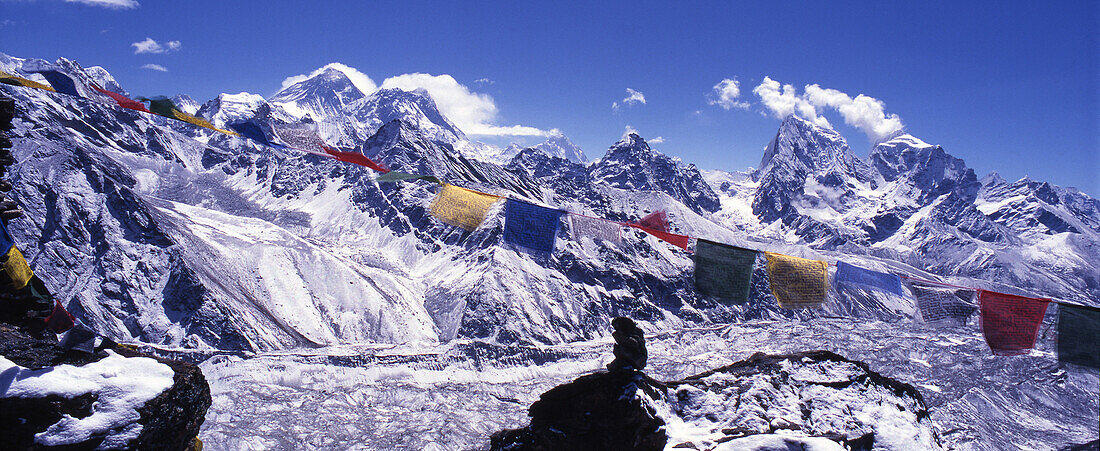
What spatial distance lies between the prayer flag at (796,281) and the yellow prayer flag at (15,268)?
79.7 feet

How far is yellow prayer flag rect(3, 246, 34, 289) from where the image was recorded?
43.0ft

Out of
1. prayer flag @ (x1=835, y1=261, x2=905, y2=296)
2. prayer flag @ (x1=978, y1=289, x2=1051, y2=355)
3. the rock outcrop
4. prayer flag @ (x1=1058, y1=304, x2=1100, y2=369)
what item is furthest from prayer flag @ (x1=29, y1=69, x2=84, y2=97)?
prayer flag @ (x1=1058, y1=304, x2=1100, y2=369)

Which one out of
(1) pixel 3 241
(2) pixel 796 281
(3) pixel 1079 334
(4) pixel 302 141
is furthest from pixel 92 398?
(3) pixel 1079 334

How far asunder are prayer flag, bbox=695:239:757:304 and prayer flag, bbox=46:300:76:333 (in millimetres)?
19964

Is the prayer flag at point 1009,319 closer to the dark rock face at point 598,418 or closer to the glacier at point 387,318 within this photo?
the dark rock face at point 598,418

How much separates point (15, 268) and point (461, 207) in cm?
1358

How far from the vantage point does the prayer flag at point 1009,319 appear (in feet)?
65.9

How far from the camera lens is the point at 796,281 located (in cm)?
2175

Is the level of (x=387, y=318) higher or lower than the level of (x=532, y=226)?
lower

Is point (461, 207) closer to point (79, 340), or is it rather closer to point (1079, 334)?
point (79, 340)

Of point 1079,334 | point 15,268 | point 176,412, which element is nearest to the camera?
point 176,412

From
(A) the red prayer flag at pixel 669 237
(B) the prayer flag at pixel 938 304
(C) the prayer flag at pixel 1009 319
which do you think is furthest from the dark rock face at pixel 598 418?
(C) the prayer flag at pixel 1009 319

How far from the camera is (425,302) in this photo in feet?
477

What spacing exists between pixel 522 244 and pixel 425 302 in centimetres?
12968
